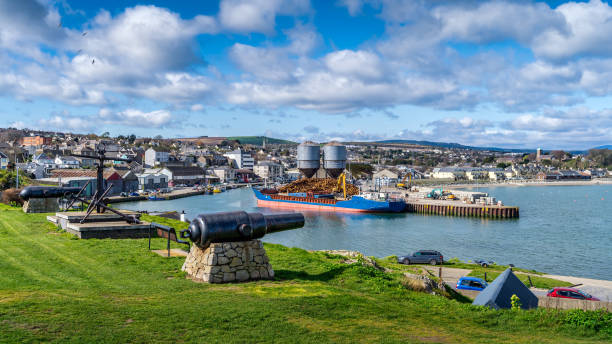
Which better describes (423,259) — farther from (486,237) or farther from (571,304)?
(486,237)

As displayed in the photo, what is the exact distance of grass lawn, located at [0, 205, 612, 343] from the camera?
18.2 feet

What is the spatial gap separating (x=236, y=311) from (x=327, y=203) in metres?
50.0

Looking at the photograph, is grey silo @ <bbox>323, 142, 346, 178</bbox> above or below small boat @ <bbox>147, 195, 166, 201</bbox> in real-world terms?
above

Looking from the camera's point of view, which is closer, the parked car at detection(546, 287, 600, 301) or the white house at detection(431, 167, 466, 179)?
the parked car at detection(546, 287, 600, 301)

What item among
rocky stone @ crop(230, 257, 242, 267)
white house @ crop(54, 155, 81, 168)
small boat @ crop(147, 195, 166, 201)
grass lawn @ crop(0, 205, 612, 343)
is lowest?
small boat @ crop(147, 195, 166, 201)

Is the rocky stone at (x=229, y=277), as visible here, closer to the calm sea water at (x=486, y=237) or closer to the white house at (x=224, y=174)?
the calm sea water at (x=486, y=237)

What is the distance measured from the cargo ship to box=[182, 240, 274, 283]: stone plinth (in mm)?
43753

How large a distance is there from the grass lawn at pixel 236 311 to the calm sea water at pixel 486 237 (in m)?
16.1

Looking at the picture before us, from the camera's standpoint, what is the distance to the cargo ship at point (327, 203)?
51844 mm

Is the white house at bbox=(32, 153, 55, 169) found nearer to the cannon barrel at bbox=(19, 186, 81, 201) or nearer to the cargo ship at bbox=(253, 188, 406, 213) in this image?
the cargo ship at bbox=(253, 188, 406, 213)

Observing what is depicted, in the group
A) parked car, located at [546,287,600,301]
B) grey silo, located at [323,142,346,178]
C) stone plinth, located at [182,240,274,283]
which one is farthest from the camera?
grey silo, located at [323,142,346,178]

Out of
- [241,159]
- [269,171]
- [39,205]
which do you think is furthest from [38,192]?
[241,159]

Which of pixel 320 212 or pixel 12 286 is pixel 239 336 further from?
pixel 320 212

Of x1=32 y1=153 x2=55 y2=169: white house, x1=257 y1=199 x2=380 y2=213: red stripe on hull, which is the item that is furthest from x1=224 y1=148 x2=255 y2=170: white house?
x1=257 y1=199 x2=380 y2=213: red stripe on hull
